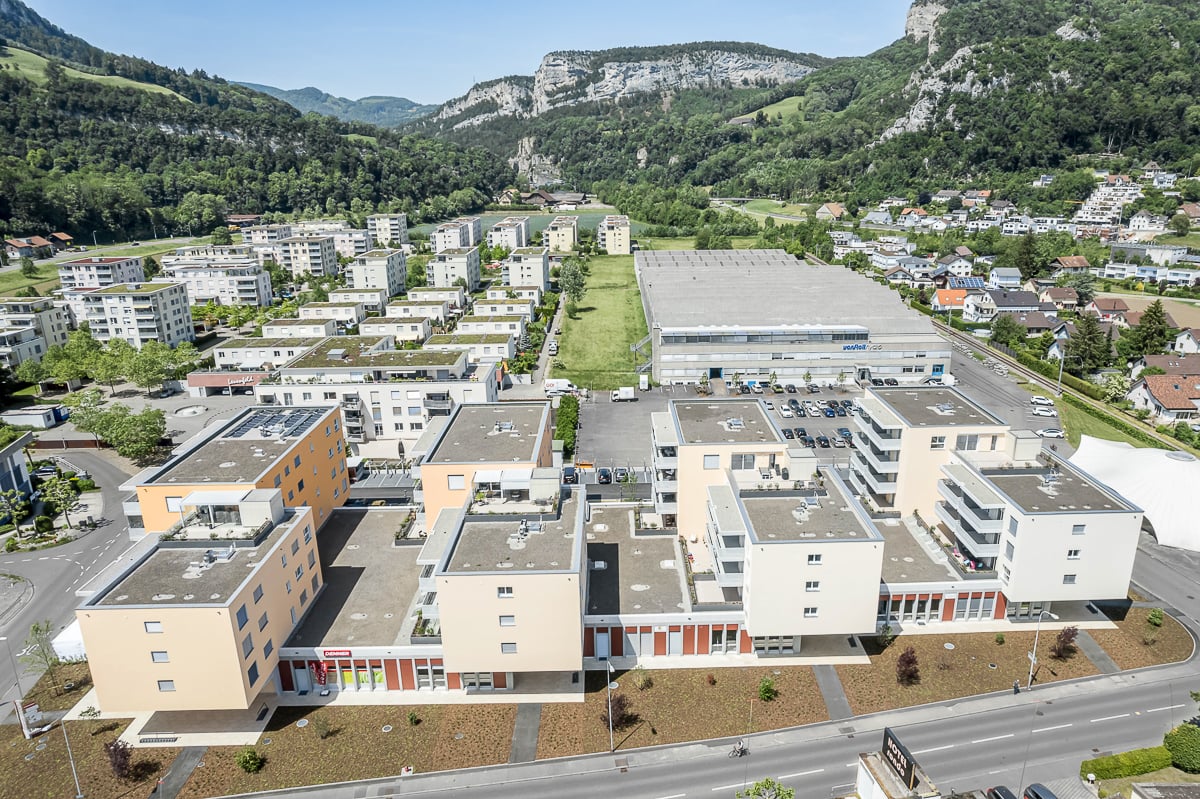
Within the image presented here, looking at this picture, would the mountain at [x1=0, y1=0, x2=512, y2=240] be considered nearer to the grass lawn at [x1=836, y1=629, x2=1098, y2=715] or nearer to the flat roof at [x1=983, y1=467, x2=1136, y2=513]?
the grass lawn at [x1=836, y1=629, x2=1098, y2=715]

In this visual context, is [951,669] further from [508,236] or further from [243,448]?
[508,236]

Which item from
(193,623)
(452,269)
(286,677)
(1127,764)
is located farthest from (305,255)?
(1127,764)

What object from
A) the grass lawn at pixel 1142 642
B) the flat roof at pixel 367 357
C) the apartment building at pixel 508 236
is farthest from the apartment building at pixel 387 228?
the grass lawn at pixel 1142 642

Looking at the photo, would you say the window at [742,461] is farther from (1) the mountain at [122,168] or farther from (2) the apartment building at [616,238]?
(1) the mountain at [122,168]

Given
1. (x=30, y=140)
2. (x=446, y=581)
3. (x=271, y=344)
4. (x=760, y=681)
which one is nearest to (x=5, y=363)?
(x=271, y=344)

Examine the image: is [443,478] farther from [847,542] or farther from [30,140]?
[30,140]

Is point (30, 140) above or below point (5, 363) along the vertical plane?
above
